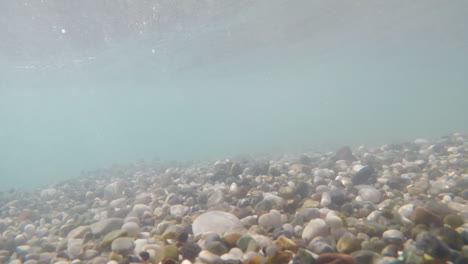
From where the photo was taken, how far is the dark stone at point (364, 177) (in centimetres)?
575

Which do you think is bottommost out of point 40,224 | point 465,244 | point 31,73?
point 40,224

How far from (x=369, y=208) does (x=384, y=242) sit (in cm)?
126

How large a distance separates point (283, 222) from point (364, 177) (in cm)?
258

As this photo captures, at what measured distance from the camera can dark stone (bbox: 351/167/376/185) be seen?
575 centimetres

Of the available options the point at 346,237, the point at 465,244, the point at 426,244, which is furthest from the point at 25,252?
the point at 465,244

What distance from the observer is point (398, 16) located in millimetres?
25594

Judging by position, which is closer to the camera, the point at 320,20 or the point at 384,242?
the point at 384,242

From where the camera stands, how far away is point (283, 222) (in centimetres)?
391

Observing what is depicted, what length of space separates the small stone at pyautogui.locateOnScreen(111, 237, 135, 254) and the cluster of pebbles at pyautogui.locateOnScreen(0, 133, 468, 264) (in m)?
0.01

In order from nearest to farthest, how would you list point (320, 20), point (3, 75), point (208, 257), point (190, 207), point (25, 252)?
point (208, 257)
point (25, 252)
point (190, 207)
point (320, 20)
point (3, 75)

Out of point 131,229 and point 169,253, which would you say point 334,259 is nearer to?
point 169,253

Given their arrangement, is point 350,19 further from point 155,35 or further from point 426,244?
point 426,244

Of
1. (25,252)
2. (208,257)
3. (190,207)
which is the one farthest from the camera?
(190,207)

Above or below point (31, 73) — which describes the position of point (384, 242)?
below
